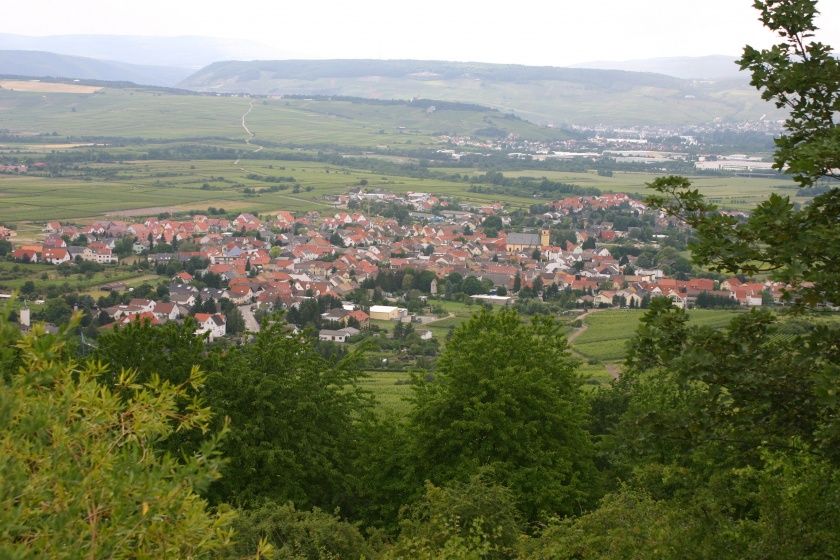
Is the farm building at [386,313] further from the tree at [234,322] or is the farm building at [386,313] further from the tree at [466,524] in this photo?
the tree at [466,524]

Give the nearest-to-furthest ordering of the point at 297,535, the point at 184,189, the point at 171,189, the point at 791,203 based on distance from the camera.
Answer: the point at 791,203 < the point at 297,535 < the point at 171,189 < the point at 184,189

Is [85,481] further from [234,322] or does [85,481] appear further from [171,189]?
[171,189]

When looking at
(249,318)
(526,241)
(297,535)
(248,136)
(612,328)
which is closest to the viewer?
(297,535)

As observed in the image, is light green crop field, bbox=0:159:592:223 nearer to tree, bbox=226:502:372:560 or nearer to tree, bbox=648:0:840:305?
tree, bbox=226:502:372:560

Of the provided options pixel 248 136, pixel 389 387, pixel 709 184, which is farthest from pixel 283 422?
pixel 248 136

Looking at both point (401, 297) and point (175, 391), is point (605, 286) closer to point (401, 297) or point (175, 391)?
point (401, 297)

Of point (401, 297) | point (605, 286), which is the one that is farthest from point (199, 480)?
point (605, 286)

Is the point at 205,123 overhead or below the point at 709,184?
overhead

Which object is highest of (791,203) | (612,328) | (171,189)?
(791,203)
